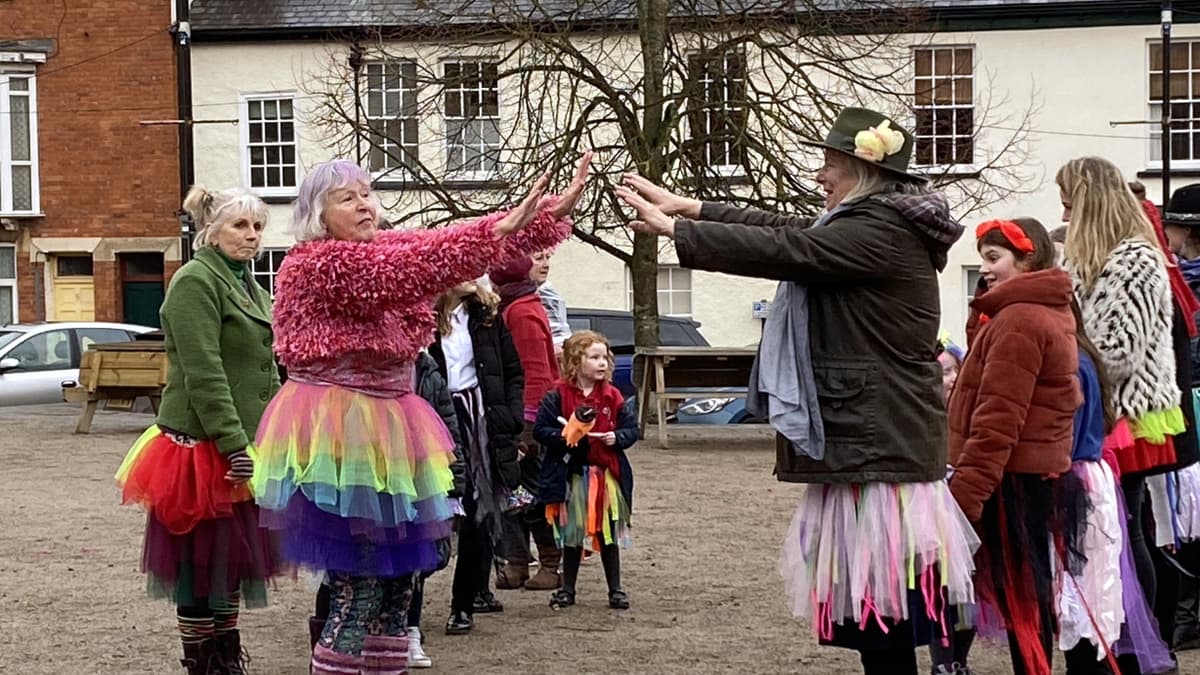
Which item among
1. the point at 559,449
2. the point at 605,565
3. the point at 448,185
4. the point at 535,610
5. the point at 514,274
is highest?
the point at 448,185

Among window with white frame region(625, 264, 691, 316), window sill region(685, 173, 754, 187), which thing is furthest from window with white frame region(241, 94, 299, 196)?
window sill region(685, 173, 754, 187)

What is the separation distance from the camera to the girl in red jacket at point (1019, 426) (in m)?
5.62

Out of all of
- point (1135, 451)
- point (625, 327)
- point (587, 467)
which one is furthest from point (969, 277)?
point (1135, 451)

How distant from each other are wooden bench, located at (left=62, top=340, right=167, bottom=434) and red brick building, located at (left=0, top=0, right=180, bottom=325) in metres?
11.5

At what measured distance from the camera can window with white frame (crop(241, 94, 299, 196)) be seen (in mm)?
31297

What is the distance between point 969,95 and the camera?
29.6 meters

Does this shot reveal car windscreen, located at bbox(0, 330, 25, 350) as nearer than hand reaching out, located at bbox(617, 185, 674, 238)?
No

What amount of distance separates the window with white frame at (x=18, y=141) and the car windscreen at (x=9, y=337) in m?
7.37

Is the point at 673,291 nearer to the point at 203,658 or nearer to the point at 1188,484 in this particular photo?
the point at 1188,484

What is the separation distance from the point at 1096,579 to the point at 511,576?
159 inches

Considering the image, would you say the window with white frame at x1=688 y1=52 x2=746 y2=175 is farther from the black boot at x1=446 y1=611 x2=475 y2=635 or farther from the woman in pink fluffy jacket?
the woman in pink fluffy jacket

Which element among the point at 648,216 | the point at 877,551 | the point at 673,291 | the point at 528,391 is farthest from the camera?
the point at 673,291

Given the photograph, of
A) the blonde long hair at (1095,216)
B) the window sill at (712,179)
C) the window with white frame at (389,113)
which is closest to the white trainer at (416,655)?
the blonde long hair at (1095,216)

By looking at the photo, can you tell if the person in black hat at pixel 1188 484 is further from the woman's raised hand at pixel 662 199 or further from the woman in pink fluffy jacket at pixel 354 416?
the woman in pink fluffy jacket at pixel 354 416
